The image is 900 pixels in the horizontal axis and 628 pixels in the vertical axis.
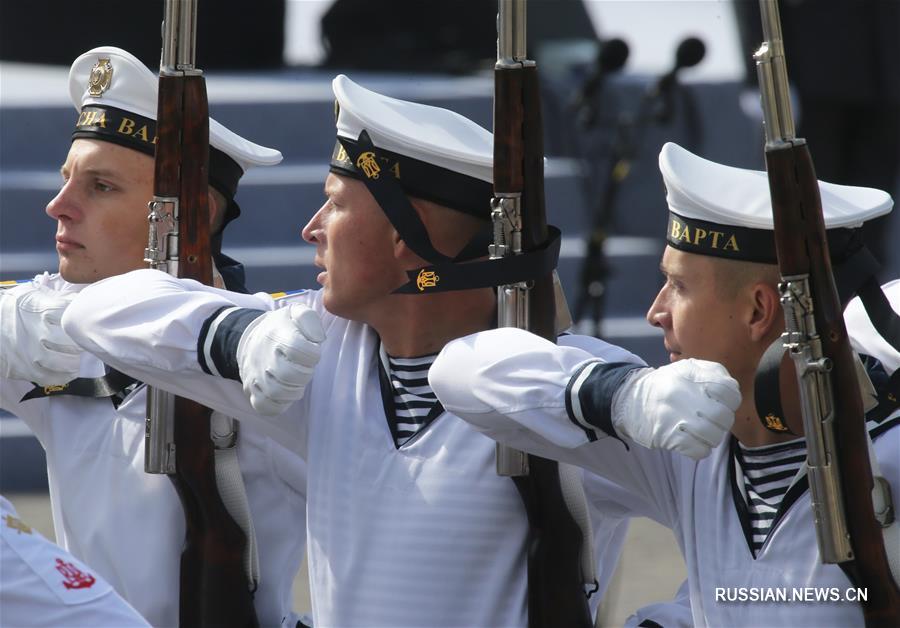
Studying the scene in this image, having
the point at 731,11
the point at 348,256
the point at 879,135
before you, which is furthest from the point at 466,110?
the point at 348,256

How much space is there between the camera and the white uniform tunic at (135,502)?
331cm

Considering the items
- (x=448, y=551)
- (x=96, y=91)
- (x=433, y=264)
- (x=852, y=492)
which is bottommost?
(x=448, y=551)

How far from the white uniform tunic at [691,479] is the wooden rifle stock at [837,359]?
2.9 inches

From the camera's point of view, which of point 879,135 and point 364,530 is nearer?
point 364,530

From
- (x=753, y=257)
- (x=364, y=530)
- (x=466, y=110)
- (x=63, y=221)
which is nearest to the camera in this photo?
(x=753, y=257)

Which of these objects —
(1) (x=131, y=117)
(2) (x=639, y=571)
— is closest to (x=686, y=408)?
(1) (x=131, y=117)

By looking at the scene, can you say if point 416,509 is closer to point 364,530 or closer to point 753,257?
point 364,530

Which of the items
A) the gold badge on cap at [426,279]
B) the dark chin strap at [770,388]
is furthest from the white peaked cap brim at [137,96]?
the dark chin strap at [770,388]

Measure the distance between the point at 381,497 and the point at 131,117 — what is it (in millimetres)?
1063

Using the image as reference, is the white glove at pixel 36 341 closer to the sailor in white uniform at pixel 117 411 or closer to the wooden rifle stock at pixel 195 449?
the sailor in white uniform at pixel 117 411

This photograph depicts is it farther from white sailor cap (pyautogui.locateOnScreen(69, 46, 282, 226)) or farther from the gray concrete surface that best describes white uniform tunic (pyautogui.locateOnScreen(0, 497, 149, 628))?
the gray concrete surface

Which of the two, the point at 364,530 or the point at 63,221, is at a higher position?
the point at 63,221

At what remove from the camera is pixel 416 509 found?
2.91 meters

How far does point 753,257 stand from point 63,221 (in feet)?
4.74
